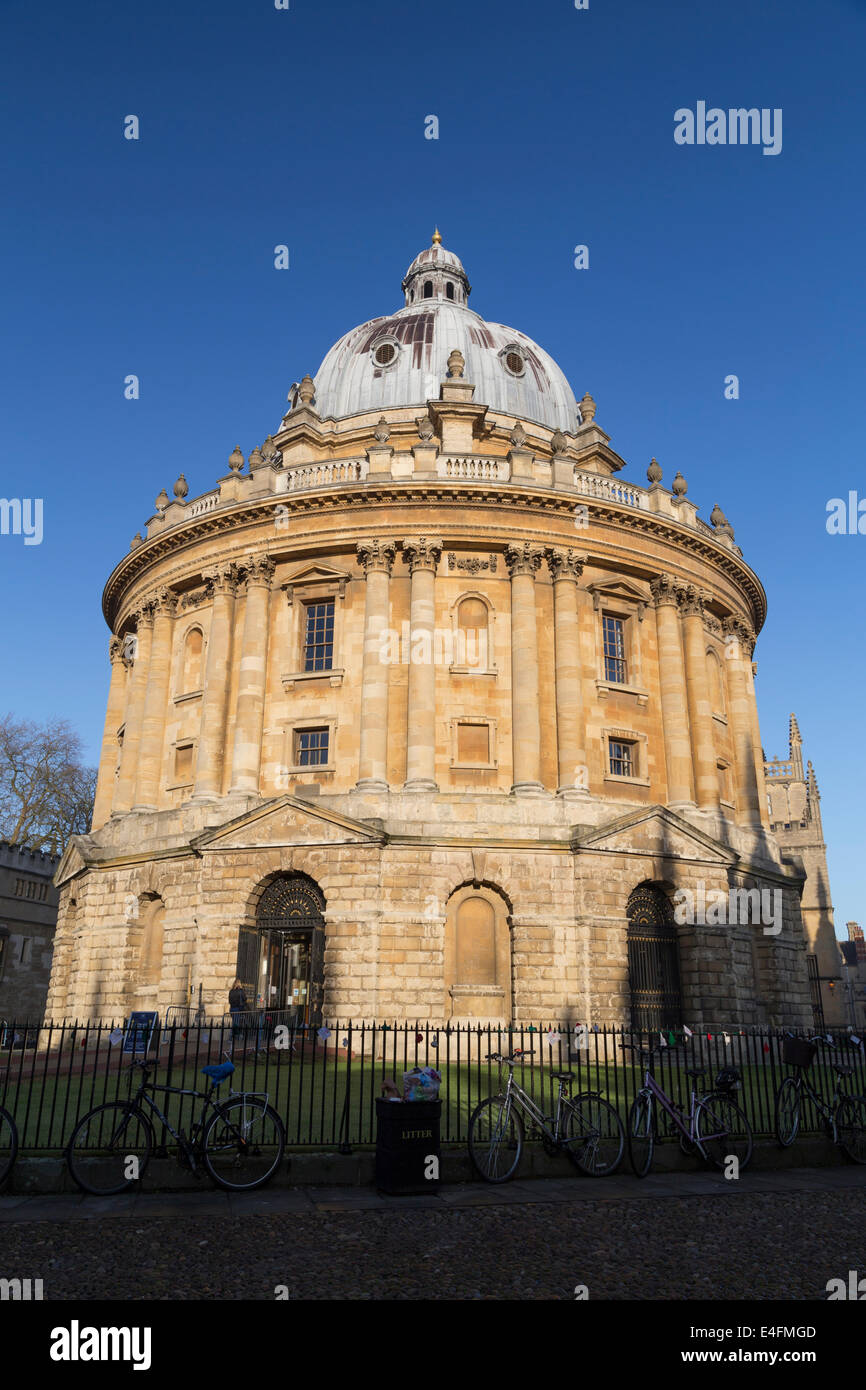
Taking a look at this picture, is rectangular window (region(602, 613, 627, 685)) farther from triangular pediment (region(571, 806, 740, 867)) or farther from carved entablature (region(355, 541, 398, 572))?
carved entablature (region(355, 541, 398, 572))

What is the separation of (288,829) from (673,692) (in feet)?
45.3

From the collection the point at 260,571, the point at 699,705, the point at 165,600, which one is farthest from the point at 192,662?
the point at 699,705

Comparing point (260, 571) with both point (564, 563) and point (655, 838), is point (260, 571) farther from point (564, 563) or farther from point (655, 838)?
point (655, 838)

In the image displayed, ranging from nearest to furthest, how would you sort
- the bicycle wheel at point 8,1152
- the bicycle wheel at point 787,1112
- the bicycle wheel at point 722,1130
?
the bicycle wheel at point 8,1152, the bicycle wheel at point 722,1130, the bicycle wheel at point 787,1112

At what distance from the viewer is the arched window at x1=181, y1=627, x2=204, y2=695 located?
3340cm

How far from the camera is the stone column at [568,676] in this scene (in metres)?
28.7

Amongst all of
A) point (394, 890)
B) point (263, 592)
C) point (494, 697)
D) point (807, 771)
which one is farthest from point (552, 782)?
point (807, 771)

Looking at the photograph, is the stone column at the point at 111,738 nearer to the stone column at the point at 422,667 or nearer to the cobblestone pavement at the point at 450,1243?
the stone column at the point at 422,667

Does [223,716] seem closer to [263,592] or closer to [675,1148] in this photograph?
[263,592]

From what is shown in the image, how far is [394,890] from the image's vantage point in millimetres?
25984

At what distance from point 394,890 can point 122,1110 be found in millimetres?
15584

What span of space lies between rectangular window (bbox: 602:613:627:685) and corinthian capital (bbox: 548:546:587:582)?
2383 mm

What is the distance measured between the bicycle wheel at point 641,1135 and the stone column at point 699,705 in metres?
19.7

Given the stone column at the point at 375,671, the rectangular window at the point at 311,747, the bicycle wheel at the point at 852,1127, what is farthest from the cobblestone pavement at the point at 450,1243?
the rectangular window at the point at 311,747
